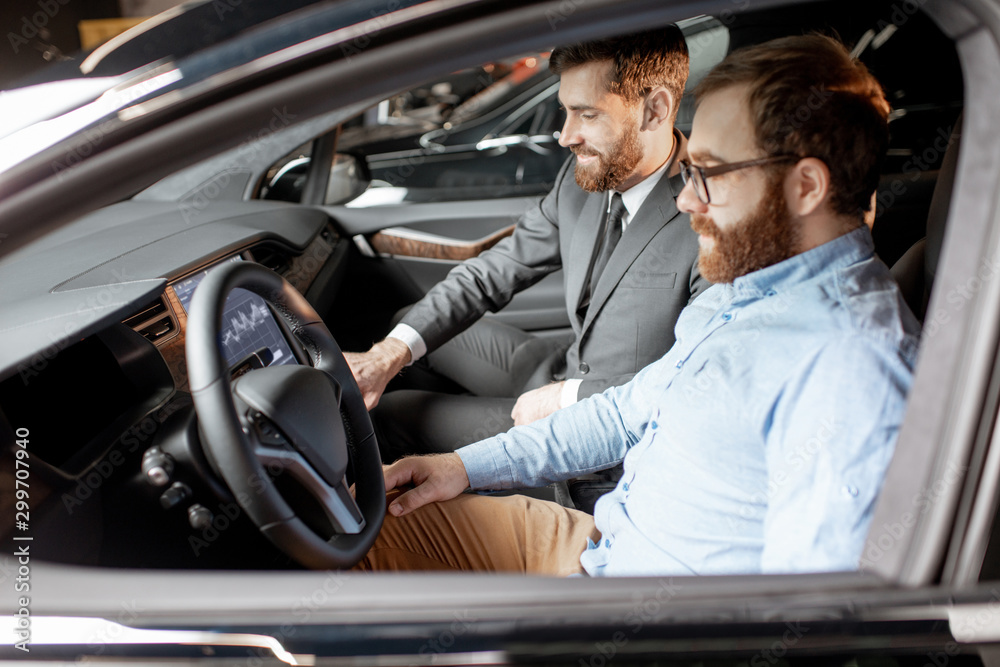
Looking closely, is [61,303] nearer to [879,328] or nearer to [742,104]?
[742,104]

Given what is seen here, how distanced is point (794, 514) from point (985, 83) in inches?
19.1

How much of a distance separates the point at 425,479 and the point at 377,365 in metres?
0.48

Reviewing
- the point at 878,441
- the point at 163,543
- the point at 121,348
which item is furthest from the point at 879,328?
the point at 121,348

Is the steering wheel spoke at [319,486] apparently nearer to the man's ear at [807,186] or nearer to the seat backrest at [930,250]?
the man's ear at [807,186]

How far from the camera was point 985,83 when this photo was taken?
679mm

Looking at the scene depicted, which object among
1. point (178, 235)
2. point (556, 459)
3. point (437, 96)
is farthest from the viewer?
point (437, 96)

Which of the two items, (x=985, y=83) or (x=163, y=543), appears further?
(x=163, y=543)

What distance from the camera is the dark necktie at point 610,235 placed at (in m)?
1.67

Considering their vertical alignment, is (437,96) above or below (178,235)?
below

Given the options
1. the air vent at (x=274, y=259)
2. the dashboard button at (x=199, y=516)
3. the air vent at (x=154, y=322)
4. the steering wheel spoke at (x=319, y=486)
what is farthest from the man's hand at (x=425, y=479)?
the air vent at (x=274, y=259)

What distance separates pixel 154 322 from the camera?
1.31m

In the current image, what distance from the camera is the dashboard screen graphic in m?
1.21

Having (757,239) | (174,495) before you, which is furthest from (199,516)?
(757,239)

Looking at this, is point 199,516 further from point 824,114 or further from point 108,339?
point 824,114
